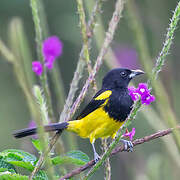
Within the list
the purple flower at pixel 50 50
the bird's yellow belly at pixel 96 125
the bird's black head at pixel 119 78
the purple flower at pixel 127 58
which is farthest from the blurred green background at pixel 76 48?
the purple flower at pixel 50 50

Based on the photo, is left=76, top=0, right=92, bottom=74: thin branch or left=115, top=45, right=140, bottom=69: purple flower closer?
left=76, top=0, right=92, bottom=74: thin branch

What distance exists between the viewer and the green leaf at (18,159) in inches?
83.7

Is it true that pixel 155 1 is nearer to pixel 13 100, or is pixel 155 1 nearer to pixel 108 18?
pixel 108 18

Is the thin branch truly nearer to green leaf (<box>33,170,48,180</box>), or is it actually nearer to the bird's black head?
green leaf (<box>33,170,48,180</box>)

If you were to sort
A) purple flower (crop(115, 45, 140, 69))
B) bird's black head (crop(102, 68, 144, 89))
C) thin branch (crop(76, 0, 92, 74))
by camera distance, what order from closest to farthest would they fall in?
thin branch (crop(76, 0, 92, 74)) < bird's black head (crop(102, 68, 144, 89)) < purple flower (crop(115, 45, 140, 69))

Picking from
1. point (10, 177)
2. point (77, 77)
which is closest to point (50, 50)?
point (77, 77)

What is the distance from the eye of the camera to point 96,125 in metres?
3.62

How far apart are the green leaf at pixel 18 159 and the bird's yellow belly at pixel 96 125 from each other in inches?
50.7

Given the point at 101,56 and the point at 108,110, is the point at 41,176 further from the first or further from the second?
the point at 108,110

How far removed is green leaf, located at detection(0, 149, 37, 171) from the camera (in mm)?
2127

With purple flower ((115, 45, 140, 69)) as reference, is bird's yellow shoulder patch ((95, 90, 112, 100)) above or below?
below

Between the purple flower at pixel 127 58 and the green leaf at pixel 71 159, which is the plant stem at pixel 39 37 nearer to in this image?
the green leaf at pixel 71 159

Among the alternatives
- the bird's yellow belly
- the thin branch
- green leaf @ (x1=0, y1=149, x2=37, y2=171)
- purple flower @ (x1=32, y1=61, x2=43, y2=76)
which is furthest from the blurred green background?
green leaf @ (x1=0, y1=149, x2=37, y2=171)

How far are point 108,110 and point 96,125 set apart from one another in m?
0.17
